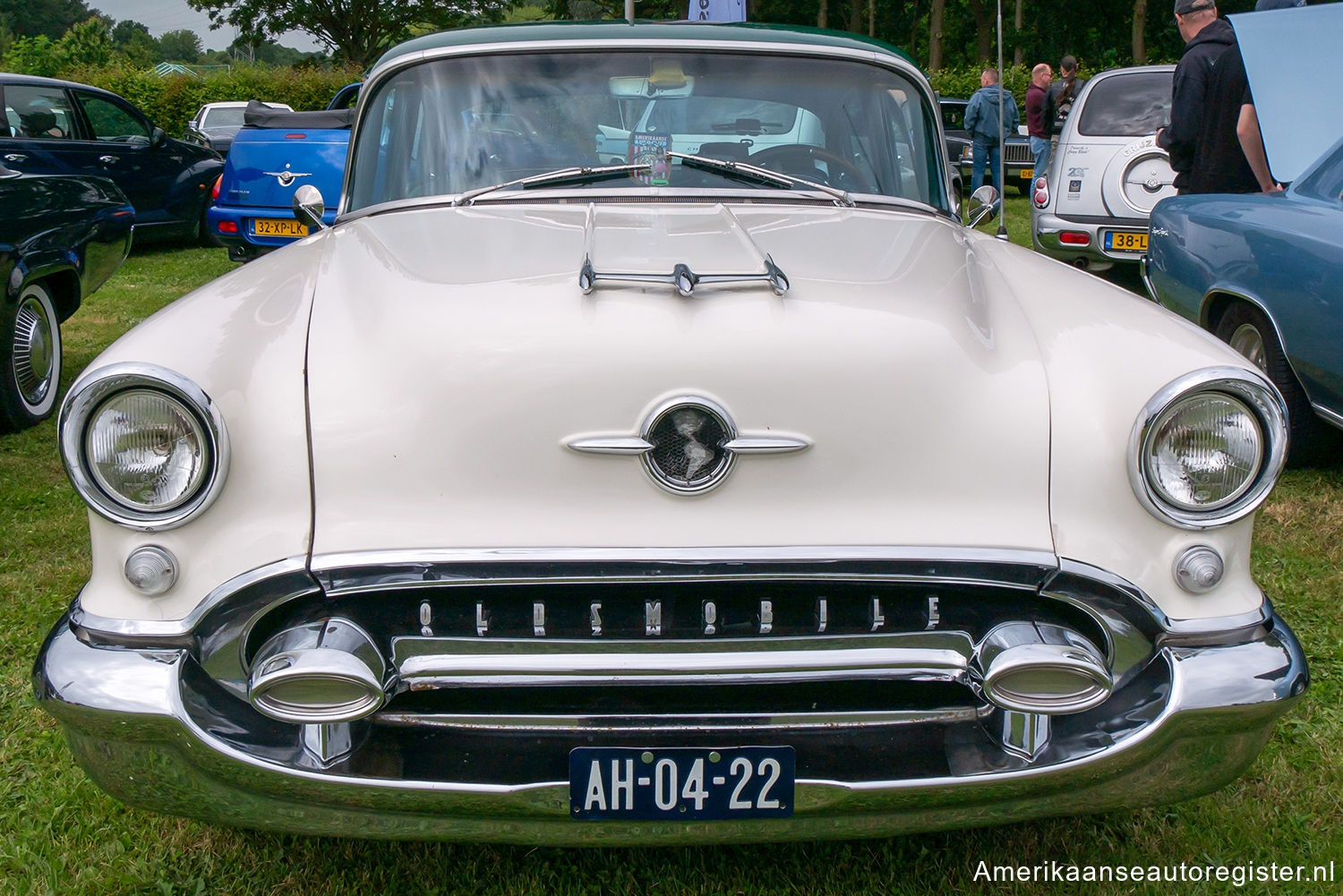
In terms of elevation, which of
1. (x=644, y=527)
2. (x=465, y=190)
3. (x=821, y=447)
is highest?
(x=465, y=190)

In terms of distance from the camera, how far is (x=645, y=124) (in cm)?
289

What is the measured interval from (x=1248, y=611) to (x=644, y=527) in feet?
3.35

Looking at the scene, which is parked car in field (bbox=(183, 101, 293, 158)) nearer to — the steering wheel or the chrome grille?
the chrome grille

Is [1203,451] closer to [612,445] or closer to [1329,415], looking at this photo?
[612,445]

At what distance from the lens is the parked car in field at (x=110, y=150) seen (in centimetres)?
823

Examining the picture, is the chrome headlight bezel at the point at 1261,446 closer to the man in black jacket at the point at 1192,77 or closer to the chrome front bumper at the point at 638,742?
the chrome front bumper at the point at 638,742

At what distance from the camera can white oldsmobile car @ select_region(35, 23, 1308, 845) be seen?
67.9 inches

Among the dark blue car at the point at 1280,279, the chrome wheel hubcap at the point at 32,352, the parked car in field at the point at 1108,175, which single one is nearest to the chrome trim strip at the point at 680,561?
the dark blue car at the point at 1280,279

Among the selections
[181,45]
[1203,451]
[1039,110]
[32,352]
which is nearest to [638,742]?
[1203,451]

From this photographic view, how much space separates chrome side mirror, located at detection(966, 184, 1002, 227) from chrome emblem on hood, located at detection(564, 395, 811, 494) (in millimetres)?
1611

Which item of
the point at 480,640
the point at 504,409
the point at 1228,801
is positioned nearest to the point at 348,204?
the point at 504,409

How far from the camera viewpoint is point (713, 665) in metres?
1.72

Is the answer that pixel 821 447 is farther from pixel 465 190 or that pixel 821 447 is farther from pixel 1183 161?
pixel 1183 161

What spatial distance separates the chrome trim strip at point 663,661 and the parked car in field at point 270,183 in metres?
7.07
